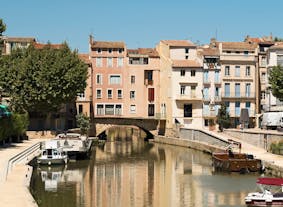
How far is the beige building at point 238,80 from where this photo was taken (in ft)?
286

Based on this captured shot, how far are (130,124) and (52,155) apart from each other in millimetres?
37255

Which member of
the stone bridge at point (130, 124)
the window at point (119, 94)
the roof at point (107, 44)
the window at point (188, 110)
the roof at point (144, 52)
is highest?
the roof at point (107, 44)

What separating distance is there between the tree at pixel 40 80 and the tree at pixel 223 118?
2116 centimetres

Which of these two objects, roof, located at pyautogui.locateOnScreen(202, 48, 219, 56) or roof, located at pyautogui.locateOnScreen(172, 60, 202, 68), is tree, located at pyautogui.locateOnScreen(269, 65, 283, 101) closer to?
roof, located at pyautogui.locateOnScreen(172, 60, 202, 68)

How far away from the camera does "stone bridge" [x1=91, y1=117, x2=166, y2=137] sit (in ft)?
292

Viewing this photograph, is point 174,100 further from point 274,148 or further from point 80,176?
point 80,176

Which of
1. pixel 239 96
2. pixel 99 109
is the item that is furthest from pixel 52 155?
pixel 239 96

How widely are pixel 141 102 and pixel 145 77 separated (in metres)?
4.19

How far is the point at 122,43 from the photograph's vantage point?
307ft

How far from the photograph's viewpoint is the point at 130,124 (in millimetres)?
89000

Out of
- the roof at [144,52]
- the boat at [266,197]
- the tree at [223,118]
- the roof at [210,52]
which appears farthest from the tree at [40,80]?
the boat at [266,197]

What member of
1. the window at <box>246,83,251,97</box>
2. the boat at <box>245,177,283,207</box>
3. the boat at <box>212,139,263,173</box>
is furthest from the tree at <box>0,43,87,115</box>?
the boat at <box>245,177,283,207</box>

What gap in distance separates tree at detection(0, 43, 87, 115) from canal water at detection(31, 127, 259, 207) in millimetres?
15515

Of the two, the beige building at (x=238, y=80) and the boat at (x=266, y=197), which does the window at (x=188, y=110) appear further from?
the boat at (x=266, y=197)
